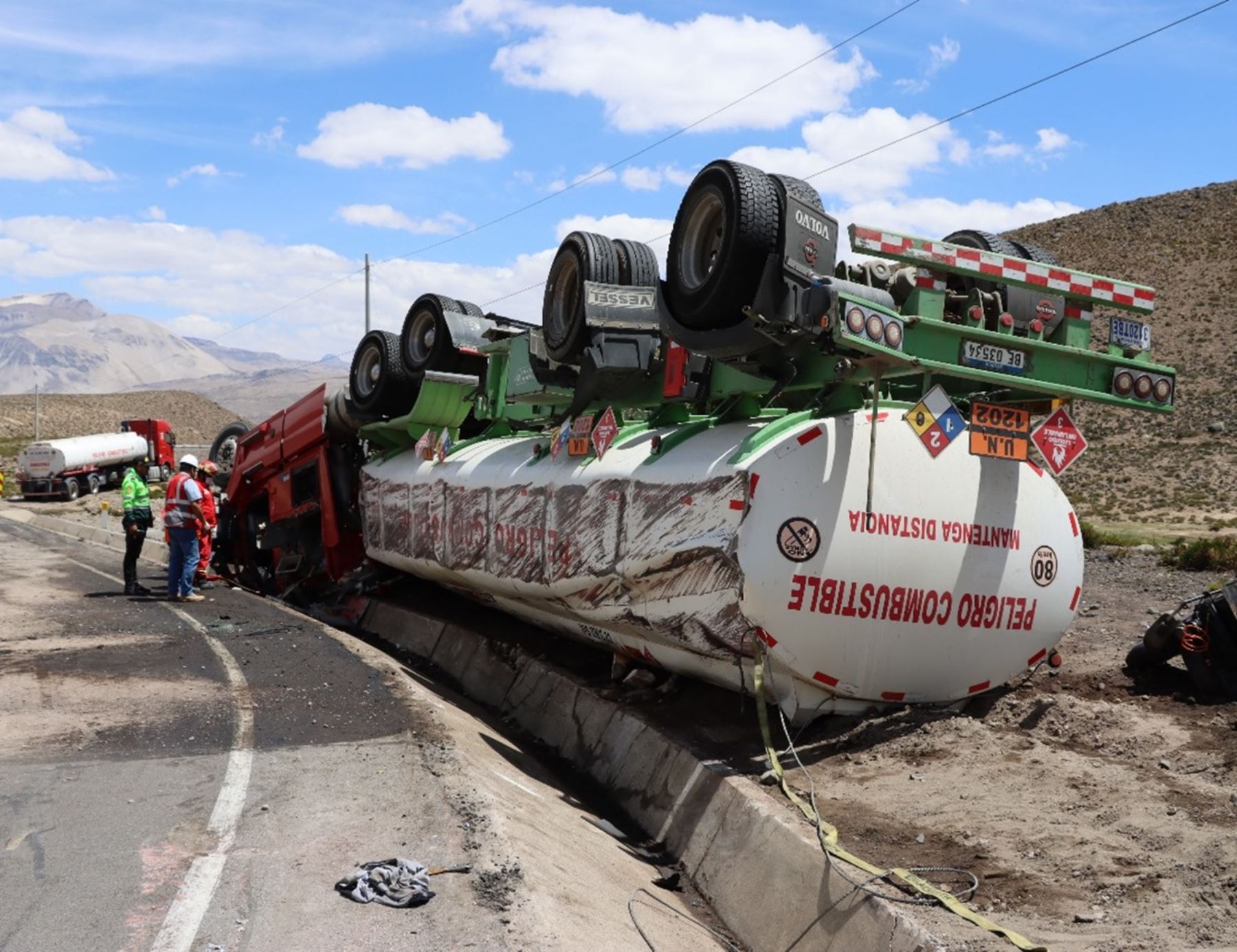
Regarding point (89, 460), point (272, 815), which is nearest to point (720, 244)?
point (272, 815)

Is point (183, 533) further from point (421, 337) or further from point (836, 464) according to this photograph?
point (836, 464)

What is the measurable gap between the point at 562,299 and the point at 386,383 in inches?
162

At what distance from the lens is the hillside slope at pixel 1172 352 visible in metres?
35.0

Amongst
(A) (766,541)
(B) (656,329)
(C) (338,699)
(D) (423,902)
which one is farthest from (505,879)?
(B) (656,329)

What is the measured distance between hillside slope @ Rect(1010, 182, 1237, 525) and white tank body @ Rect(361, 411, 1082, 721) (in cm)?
1830

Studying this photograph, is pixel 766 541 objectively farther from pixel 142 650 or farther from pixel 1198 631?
pixel 142 650

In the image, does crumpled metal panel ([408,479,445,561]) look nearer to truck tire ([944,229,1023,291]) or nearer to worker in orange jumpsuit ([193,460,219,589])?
worker in orange jumpsuit ([193,460,219,589])

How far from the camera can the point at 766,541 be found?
6.63m

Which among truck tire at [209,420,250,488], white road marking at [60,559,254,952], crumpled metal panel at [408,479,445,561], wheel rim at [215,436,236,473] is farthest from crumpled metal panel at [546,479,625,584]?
wheel rim at [215,436,236,473]

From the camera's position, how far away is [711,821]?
645 centimetres

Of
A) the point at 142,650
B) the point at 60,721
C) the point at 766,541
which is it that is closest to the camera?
the point at 766,541

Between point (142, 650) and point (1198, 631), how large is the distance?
7.96 metres

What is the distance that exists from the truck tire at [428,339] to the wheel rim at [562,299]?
3166mm

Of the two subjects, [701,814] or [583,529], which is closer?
[701,814]
